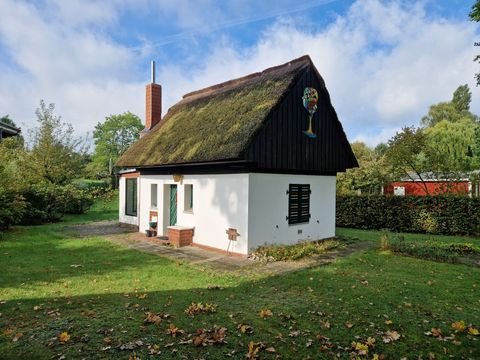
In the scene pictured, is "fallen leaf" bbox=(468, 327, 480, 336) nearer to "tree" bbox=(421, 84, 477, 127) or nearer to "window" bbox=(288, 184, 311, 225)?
"window" bbox=(288, 184, 311, 225)

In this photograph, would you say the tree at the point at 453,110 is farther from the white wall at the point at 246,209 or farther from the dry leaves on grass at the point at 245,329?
the dry leaves on grass at the point at 245,329

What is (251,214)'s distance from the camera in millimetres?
10250

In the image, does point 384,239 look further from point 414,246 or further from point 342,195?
point 342,195

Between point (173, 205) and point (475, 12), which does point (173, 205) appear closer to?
point (173, 205)

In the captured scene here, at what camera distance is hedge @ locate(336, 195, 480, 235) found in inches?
587

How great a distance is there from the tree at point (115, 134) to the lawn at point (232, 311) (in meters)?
54.1

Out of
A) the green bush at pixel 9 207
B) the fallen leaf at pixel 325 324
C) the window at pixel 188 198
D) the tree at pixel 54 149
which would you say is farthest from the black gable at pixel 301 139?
the tree at pixel 54 149

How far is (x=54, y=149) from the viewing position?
2362 centimetres

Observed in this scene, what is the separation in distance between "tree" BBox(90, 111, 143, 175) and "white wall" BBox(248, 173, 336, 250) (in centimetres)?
5229

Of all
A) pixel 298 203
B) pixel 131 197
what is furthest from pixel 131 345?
pixel 131 197

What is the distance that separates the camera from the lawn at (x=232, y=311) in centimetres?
434

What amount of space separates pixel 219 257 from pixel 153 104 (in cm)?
1181

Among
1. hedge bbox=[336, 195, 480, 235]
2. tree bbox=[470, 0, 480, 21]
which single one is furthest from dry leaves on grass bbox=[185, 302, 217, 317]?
hedge bbox=[336, 195, 480, 235]

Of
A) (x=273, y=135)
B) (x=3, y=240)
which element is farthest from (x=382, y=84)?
(x=3, y=240)
